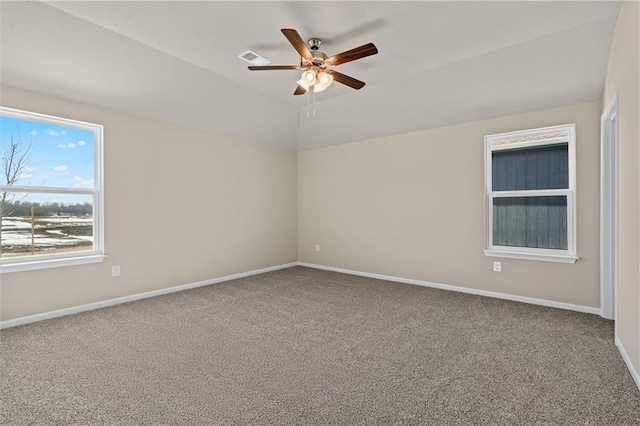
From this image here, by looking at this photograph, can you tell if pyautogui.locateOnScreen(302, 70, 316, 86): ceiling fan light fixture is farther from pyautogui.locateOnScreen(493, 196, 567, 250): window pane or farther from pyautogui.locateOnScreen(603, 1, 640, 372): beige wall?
pyautogui.locateOnScreen(493, 196, 567, 250): window pane

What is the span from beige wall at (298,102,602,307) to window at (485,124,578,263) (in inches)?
4.1

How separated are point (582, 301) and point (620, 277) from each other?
1247mm

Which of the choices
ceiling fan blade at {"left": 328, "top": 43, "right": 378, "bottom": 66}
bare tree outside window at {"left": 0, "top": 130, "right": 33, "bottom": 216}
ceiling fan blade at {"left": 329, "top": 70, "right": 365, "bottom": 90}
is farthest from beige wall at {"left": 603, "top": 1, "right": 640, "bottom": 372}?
bare tree outside window at {"left": 0, "top": 130, "right": 33, "bottom": 216}

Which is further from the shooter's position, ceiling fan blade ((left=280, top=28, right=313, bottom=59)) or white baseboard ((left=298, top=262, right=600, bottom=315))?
white baseboard ((left=298, top=262, right=600, bottom=315))

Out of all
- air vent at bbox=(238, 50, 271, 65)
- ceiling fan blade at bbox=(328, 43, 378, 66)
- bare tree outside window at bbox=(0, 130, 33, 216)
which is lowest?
bare tree outside window at bbox=(0, 130, 33, 216)

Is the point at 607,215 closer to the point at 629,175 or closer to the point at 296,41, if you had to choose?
the point at 629,175

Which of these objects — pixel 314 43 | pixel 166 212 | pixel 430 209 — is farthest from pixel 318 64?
pixel 166 212

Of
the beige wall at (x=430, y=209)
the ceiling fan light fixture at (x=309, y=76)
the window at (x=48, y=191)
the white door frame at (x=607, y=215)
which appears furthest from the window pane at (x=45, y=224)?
the white door frame at (x=607, y=215)

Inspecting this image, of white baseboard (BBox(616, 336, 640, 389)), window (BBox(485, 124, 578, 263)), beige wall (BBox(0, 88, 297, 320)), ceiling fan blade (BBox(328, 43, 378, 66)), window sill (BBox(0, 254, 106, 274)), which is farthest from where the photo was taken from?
window (BBox(485, 124, 578, 263))

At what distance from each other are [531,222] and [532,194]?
352 mm

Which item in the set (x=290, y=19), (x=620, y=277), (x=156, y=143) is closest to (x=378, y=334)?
(x=620, y=277)

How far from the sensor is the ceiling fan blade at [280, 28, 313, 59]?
218 centimetres

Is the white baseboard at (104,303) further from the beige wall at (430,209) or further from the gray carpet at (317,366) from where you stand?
the beige wall at (430,209)

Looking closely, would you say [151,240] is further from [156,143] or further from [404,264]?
[404,264]
